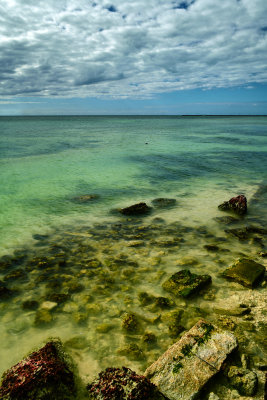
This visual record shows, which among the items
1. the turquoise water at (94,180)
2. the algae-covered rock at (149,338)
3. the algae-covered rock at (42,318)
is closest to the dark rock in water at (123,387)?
the algae-covered rock at (149,338)

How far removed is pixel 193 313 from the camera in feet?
17.2

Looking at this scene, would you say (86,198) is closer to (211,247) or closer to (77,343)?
(211,247)

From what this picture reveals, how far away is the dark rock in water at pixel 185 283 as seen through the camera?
5.78 metres

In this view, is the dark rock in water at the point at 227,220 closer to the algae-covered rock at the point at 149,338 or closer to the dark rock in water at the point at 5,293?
the algae-covered rock at the point at 149,338

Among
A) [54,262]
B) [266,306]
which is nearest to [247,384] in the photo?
[266,306]

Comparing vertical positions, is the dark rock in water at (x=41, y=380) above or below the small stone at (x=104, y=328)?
above

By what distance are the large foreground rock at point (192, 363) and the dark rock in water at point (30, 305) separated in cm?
286

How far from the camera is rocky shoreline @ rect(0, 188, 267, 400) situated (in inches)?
172

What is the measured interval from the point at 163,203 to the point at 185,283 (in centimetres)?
676

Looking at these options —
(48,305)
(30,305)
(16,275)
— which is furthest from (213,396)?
(16,275)

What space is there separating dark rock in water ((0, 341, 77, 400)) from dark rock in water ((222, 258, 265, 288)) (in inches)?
165

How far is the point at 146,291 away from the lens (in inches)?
235

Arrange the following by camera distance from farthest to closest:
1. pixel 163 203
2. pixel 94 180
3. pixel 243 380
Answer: pixel 94 180, pixel 163 203, pixel 243 380

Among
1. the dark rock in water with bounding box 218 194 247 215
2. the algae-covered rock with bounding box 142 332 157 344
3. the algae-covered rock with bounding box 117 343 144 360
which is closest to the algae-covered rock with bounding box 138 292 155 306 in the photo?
the algae-covered rock with bounding box 142 332 157 344
